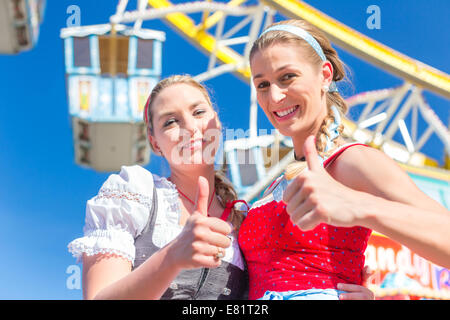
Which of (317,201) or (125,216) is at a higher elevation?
(125,216)

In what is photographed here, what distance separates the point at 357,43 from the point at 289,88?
6347mm

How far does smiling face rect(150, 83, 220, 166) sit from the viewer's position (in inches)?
71.0

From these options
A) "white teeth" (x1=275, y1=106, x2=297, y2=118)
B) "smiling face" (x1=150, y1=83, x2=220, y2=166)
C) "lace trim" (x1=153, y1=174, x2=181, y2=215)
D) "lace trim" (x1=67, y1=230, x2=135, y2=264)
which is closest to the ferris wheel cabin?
"smiling face" (x1=150, y1=83, x2=220, y2=166)

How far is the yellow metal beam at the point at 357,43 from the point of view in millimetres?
7586

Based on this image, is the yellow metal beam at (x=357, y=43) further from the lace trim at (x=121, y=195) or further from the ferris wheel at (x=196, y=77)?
the lace trim at (x=121, y=195)

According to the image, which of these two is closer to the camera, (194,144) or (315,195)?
(315,195)

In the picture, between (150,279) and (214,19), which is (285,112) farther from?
(214,19)

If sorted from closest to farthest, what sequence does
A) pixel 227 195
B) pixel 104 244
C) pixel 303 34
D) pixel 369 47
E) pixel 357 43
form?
pixel 104 244
pixel 303 34
pixel 227 195
pixel 357 43
pixel 369 47

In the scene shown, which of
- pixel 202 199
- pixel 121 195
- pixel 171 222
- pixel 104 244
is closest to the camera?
pixel 202 199

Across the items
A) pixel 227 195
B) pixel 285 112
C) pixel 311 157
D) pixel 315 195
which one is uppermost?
pixel 285 112

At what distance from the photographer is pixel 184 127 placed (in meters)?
1.81

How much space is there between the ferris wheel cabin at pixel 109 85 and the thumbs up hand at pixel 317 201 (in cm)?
815

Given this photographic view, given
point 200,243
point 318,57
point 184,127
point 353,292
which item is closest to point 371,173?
point 353,292

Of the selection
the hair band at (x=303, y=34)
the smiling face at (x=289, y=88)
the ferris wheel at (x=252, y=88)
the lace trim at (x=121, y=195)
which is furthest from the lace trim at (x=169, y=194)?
the ferris wheel at (x=252, y=88)
